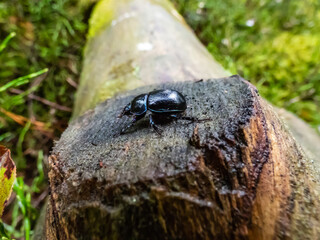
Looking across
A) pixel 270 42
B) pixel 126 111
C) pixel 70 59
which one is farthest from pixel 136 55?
pixel 270 42

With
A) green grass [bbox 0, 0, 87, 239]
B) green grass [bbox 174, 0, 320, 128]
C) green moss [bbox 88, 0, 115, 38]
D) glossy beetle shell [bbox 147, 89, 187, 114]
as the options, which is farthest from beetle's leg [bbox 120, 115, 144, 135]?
green grass [bbox 174, 0, 320, 128]

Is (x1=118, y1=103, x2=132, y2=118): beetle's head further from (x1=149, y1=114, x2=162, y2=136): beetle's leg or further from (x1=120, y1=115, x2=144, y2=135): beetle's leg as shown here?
(x1=149, y1=114, x2=162, y2=136): beetle's leg

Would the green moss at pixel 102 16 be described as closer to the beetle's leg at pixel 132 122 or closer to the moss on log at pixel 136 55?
the moss on log at pixel 136 55

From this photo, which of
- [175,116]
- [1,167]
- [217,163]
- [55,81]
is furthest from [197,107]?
[55,81]

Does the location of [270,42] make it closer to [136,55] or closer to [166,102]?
[136,55]

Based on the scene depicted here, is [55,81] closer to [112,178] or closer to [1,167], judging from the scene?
[1,167]
